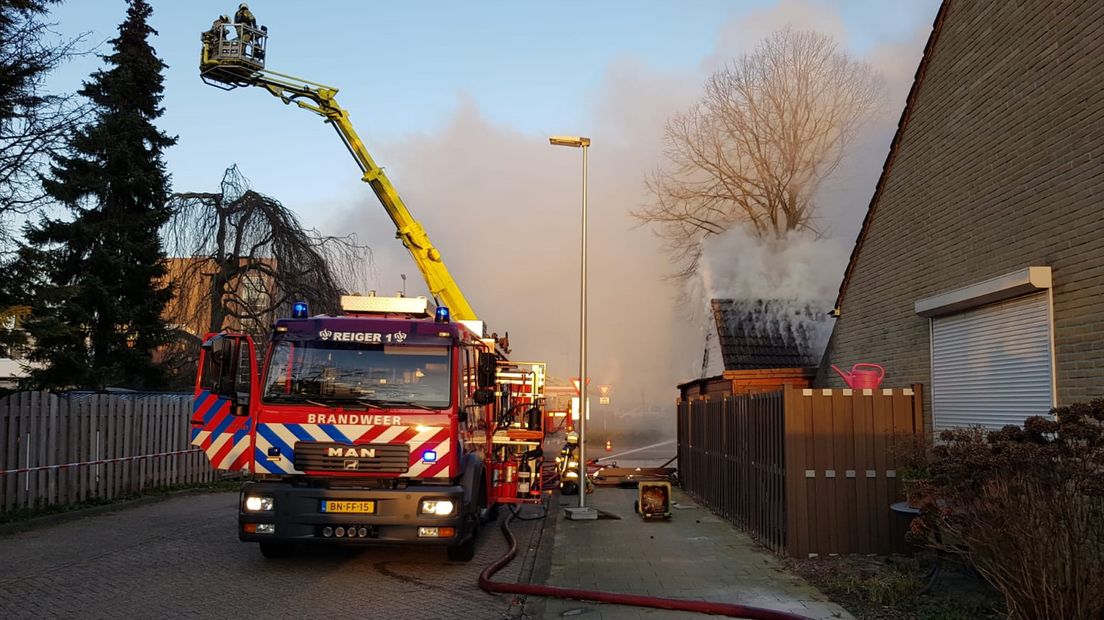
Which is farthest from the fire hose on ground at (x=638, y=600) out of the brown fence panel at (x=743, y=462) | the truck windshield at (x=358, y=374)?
the brown fence panel at (x=743, y=462)

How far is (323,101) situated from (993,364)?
38.9 feet

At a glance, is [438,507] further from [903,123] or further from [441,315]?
[903,123]

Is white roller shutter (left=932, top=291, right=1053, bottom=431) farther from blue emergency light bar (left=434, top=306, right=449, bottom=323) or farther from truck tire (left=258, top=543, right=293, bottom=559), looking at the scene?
truck tire (left=258, top=543, right=293, bottom=559)

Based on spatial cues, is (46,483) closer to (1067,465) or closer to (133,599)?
(133,599)

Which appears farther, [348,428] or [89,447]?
[89,447]

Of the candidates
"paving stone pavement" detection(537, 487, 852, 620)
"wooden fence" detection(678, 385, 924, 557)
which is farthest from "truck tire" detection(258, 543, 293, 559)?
"wooden fence" detection(678, 385, 924, 557)

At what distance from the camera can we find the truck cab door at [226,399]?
28.3 feet

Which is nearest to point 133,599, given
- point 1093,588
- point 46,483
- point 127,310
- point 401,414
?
point 401,414

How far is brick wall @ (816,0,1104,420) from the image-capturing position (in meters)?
7.64

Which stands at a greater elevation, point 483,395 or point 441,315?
point 441,315

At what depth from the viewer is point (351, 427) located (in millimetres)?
8492

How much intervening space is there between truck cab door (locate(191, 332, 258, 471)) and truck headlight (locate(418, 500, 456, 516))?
6.17 feet

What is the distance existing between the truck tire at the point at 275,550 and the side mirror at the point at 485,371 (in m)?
2.79

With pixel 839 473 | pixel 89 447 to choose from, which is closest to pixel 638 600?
pixel 839 473
